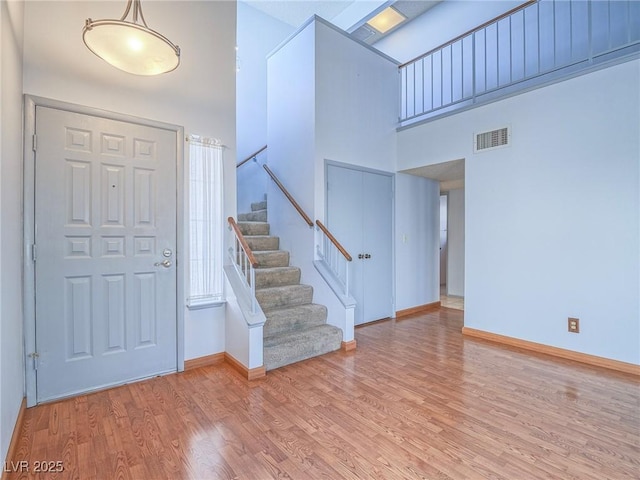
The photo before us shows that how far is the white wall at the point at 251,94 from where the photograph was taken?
204 inches

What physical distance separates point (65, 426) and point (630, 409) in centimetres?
384

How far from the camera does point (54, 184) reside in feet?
7.59

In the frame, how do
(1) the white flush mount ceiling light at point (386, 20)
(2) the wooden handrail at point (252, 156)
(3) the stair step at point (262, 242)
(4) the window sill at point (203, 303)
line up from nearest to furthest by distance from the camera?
(4) the window sill at point (203, 303) → (3) the stair step at point (262, 242) → (2) the wooden handrail at point (252, 156) → (1) the white flush mount ceiling light at point (386, 20)

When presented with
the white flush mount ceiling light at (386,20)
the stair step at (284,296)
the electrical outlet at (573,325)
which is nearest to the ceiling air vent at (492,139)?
the electrical outlet at (573,325)

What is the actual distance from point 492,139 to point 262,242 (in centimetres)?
310

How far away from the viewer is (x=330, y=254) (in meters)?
4.01

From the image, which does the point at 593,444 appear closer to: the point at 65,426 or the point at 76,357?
the point at 65,426

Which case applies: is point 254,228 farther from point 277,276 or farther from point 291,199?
point 277,276

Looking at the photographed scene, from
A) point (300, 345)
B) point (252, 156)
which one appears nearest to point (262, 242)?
point (300, 345)

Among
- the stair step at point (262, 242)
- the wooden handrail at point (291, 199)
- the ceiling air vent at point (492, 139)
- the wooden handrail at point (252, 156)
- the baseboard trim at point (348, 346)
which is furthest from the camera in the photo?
the wooden handrail at point (252, 156)

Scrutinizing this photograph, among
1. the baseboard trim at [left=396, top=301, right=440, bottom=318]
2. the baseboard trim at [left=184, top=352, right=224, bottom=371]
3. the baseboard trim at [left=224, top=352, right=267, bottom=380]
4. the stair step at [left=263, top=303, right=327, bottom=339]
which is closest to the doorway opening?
the baseboard trim at [left=396, top=301, right=440, bottom=318]

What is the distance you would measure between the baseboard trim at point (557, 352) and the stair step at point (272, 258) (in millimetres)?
2446

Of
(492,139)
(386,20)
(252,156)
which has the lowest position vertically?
(492,139)

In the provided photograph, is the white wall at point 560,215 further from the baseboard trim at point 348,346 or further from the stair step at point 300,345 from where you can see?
the stair step at point 300,345
